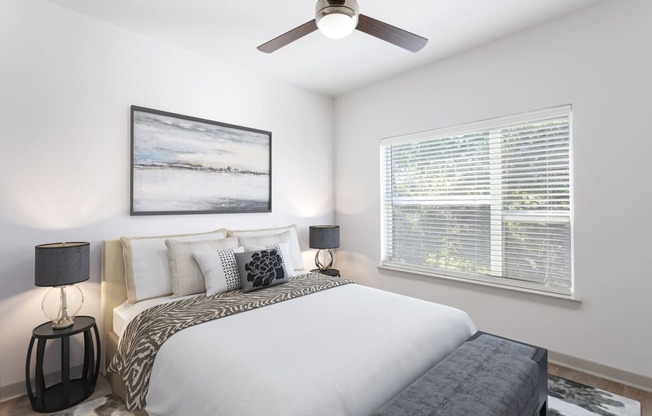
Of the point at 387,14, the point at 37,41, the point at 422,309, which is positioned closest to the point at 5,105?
the point at 37,41

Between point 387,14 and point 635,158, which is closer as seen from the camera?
point 635,158

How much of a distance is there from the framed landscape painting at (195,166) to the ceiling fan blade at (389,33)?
1.81 m

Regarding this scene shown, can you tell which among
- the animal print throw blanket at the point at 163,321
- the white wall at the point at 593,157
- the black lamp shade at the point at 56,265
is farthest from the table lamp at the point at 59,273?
the white wall at the point at 593,157

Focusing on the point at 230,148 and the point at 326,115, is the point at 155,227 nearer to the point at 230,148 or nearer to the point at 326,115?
the point at 230,148

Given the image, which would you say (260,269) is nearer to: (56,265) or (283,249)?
(283,249)

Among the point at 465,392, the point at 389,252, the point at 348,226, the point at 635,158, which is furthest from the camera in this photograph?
the point at 348,226

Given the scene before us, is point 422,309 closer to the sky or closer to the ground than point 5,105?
closer to the ground

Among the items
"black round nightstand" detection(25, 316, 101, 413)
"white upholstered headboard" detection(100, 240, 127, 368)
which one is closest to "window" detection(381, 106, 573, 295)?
"white upholstered headboard" detection(100, 240, 127, 368)

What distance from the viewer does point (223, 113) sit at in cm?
330

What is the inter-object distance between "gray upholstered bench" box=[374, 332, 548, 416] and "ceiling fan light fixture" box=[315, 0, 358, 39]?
186cm

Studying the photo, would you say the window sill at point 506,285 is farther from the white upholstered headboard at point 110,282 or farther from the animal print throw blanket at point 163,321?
the white upholstered headboard at point 110,282

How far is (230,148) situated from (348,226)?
69.5 inches

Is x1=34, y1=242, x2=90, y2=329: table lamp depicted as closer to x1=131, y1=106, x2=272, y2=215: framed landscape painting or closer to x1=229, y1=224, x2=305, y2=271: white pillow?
x1=131, y1=106, x2=272, y2=215: framed landscape painting

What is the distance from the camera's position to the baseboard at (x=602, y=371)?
2248 mm
